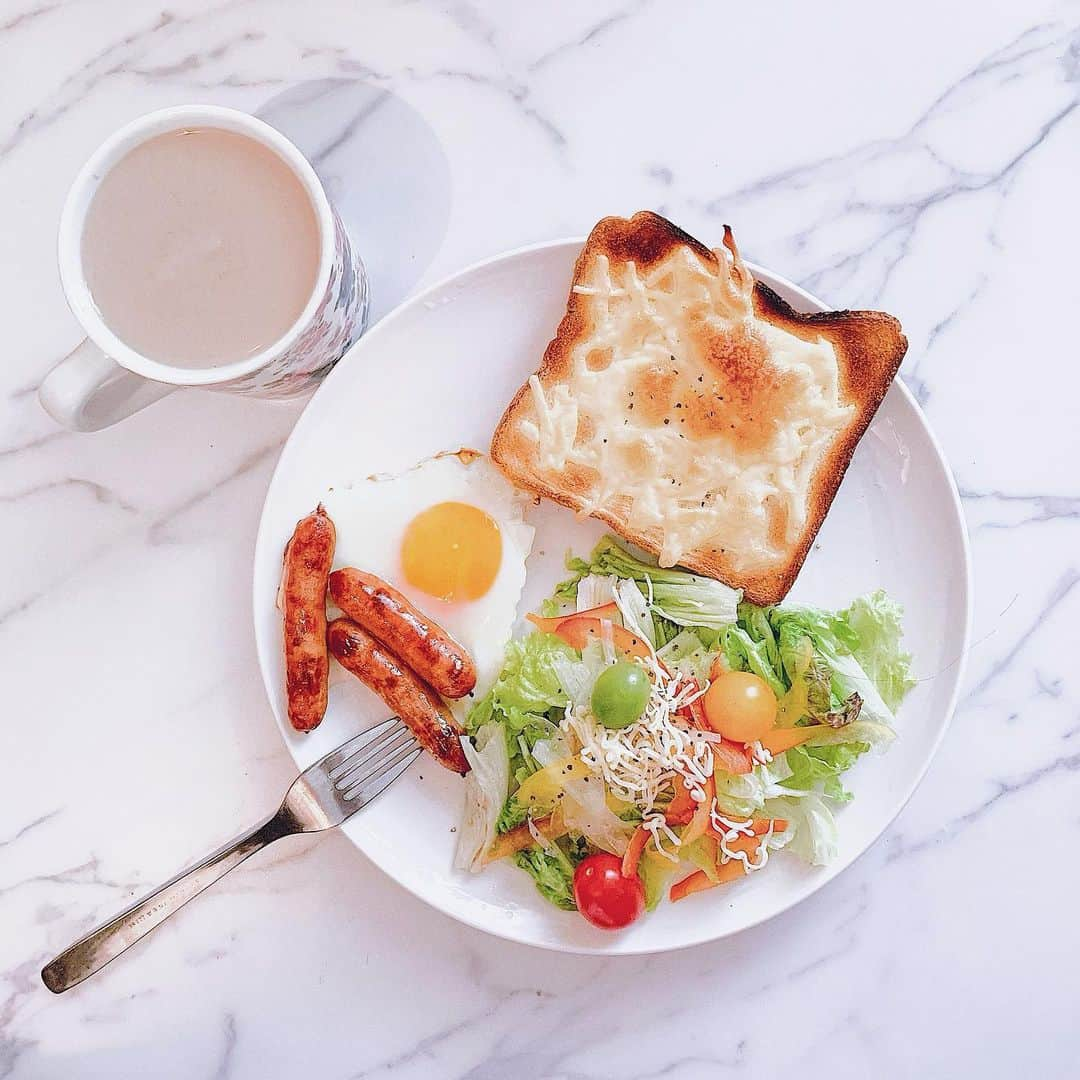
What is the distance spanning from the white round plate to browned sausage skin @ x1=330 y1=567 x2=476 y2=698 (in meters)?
0.18

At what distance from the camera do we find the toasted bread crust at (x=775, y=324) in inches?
98.5

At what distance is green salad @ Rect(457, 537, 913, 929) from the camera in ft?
8.07

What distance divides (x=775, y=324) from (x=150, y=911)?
6.69ft

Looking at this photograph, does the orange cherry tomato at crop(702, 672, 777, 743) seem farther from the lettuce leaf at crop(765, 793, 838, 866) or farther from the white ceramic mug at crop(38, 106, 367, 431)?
the white ceramic mug at crop(38, 106, 367, 431)

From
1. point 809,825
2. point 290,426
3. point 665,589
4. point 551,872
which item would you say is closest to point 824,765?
point 809,825

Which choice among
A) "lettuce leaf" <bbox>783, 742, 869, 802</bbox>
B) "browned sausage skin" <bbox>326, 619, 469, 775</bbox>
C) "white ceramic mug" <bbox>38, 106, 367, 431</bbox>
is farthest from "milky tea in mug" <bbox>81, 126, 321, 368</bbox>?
"lettuce leaf" <bbox>783, 742, 869, 802</bbox>

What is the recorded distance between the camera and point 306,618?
2469 mm

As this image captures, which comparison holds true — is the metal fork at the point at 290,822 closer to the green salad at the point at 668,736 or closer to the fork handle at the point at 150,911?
the fork handle at the point at 150,911

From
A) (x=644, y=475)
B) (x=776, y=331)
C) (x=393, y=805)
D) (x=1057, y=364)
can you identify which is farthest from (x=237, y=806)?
(x=1057, y=364)

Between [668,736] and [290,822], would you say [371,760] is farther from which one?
[668,736]

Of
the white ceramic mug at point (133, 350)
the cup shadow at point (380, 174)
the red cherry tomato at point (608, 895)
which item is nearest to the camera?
the white ceramic mug at point (133, 350)

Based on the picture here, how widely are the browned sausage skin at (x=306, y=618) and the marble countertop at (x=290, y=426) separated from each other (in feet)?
0.98

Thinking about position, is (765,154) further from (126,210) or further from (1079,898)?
(1079,898)

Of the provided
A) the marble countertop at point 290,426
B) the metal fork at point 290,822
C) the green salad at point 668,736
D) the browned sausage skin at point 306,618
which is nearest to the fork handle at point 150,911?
the metal fork at point 290,822
